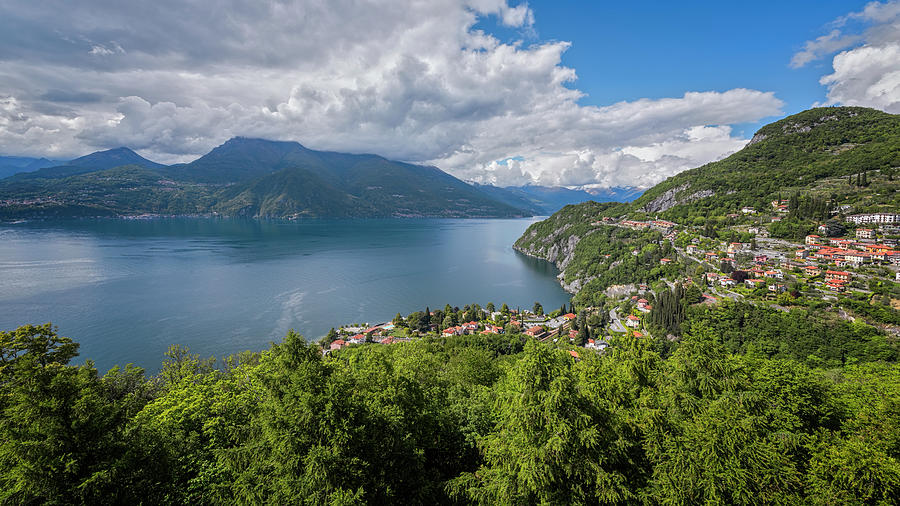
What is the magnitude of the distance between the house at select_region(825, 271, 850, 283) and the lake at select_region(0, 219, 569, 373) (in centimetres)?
4186

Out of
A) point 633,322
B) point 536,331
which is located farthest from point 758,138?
point 536,331

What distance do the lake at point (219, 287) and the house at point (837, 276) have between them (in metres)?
41.9

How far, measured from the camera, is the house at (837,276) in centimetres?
5012

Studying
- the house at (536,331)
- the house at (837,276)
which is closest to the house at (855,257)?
the house at (837,276)

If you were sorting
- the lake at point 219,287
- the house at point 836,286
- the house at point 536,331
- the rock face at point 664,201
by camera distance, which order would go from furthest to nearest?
1. the rock face at point 664,201
2. the house at point 536,331
3. the lake at point 219,287
4. the house at point 836,286

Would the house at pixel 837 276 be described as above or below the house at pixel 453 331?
above

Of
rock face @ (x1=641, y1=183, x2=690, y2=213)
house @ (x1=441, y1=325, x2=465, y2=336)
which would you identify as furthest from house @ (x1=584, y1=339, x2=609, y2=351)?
rock face @ (x1=641, y1=183, x2=690, y2=213)

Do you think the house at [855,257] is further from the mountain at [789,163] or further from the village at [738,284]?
the mountain at [789,163]

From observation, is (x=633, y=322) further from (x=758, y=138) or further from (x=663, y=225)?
(x=758, y=138)

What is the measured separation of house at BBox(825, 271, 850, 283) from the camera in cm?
5012

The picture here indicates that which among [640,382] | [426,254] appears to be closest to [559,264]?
[426,254]

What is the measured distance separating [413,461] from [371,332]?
43836 mm

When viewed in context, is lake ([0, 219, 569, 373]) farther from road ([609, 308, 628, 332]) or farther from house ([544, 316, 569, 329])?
road ([609, 308, 628, 332])

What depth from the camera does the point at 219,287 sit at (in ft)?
243
